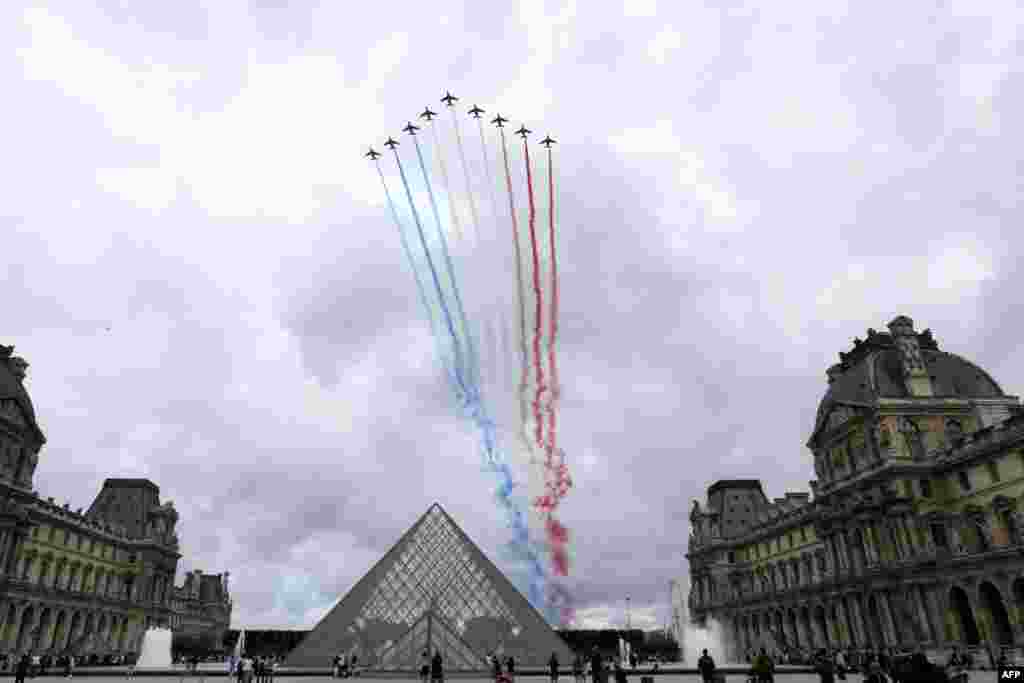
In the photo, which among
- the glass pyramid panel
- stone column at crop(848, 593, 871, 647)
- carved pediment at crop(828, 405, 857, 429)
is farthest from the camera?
carved pediment at crop(828, 405, 857, 429)

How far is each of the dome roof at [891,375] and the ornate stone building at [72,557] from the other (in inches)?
2311

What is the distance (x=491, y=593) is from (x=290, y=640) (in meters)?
52.8

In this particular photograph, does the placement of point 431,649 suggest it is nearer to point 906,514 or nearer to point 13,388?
point 906,514

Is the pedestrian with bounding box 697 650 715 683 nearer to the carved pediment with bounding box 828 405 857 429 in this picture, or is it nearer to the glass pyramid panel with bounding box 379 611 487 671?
the glass pyramid panel with bounding box 379 611 487 671

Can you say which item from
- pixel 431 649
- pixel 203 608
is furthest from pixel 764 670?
pixel 203 608

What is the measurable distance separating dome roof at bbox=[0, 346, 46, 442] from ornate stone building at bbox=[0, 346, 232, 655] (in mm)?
98

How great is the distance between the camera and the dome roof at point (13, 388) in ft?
161

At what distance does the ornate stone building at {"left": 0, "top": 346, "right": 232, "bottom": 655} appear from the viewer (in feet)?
156

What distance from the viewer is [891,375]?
154 feet

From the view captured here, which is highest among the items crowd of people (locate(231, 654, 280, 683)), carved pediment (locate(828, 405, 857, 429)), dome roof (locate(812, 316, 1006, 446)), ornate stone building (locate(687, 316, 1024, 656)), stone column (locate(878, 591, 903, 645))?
dome roof (locate(812, 316, 1006, 446))

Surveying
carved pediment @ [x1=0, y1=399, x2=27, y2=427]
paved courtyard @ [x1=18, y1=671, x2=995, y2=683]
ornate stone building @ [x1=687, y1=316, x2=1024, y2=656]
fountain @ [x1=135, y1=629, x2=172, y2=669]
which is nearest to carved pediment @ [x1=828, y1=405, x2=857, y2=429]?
ornate stone building @ [x1=687, y1=316, x2=1024, y2=656]

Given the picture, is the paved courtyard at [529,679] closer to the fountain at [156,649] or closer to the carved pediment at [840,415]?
the carved pediment at [840,415]

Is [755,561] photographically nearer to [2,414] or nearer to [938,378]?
[938,378]

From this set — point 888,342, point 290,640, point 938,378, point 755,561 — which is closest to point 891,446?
point 938,378
